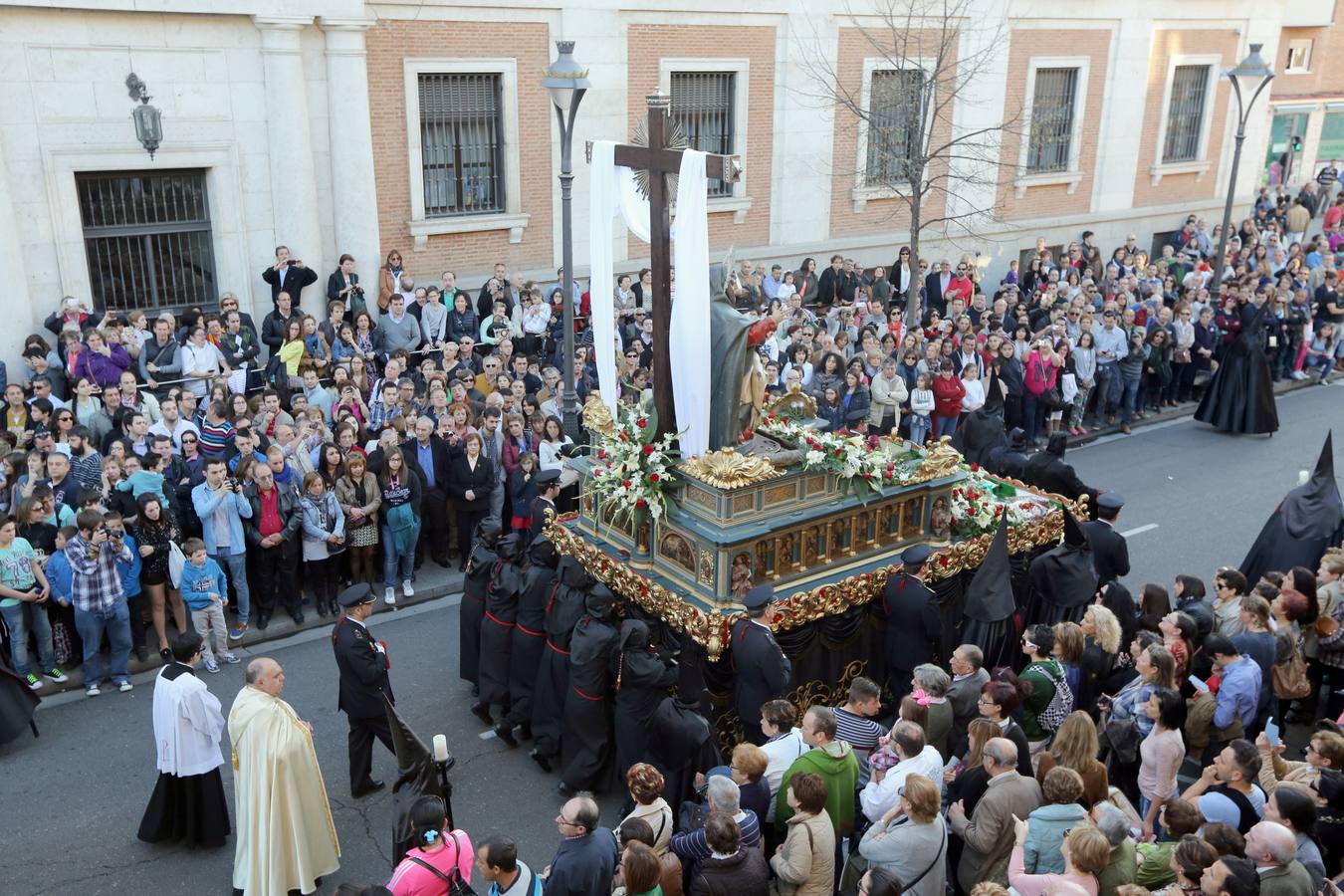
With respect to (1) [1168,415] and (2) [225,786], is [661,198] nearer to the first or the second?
(2) [225,786]

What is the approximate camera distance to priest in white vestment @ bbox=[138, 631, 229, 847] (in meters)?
6.95

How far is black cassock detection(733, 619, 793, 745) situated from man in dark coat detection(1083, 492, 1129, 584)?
341 cm

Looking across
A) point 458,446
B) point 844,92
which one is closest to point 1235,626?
point 458,446

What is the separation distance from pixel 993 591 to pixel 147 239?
11.5 m

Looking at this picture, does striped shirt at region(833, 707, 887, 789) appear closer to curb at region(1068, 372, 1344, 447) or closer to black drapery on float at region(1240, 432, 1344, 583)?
black drapery on float at region(1240, 432, 1344, 583)

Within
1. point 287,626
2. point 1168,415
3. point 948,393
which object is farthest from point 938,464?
point 1168,415

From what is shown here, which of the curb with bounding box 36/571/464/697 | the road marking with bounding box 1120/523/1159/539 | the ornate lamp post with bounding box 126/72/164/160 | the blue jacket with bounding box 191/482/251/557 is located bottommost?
the curb with bounding box 36/571/464/697

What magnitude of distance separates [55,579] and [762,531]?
5.38 meters

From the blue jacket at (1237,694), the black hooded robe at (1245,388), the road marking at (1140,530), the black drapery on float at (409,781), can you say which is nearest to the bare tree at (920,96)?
the black hooded robe at (1245,388)

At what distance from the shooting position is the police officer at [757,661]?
7.68 m

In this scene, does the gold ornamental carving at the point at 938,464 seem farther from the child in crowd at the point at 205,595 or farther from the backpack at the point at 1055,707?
the child in crowd at the point at 205,595

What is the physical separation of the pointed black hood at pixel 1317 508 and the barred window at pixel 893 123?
348 inches

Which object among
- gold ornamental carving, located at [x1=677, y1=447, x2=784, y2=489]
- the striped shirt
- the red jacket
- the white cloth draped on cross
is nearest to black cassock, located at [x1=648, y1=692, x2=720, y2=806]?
the striped shirt

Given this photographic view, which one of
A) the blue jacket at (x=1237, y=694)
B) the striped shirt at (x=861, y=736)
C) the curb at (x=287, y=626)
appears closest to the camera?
the striped shirt at (x=861, y=736)
